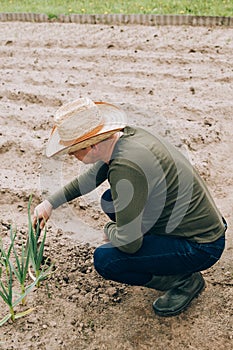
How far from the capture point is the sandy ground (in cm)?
263

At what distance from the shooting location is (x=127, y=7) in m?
7.48

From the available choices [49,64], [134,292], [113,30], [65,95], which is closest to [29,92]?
[65,95]

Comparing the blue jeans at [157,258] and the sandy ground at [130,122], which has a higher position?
the blue jeans at [157,258]

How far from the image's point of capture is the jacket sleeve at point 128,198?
7.32 feet

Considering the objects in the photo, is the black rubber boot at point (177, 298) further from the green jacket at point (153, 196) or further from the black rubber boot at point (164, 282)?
the green jacket at point (153, 196)

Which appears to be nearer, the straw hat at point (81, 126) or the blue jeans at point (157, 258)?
the straw hat at point (81, 126)

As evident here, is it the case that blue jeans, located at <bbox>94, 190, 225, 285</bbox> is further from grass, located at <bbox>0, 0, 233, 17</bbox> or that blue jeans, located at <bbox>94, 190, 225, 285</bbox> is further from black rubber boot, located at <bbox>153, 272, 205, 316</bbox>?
grass, located at <bbox>0, 0, 233, 17</bbox>

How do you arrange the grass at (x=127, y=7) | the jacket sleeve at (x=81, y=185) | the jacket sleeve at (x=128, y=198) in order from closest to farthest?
the jacket sleeve at (x=128, y=198) < the jacket sleeve at (x=81, y=185) < the grass at (x=127, y=7)

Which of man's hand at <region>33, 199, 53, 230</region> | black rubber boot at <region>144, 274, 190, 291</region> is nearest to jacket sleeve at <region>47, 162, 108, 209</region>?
man's hand at <region>33, 199, 53, 230</region>

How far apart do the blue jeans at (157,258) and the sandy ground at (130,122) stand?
283mm

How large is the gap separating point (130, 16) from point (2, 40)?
1589mm

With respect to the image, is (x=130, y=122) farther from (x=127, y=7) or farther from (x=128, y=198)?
(x=127, y=7)

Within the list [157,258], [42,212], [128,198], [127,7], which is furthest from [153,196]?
[127,7]

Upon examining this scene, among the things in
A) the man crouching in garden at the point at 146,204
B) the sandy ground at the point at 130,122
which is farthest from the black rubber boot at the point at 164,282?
the sandy ground at the point at 130,122
